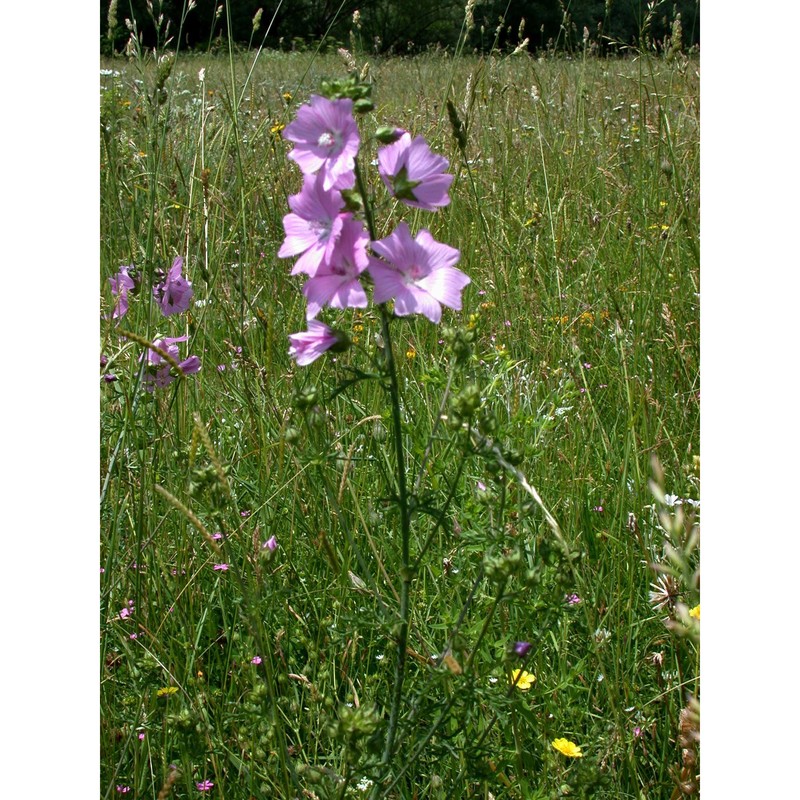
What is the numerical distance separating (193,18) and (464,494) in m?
8.88

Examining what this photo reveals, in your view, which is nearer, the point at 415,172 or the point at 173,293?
the point at 415,172

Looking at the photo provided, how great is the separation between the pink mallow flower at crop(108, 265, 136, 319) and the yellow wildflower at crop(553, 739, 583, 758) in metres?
1.04

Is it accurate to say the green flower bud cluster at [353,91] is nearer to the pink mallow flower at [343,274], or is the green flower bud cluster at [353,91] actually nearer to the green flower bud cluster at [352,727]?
the pink mallow flower at [343,274]

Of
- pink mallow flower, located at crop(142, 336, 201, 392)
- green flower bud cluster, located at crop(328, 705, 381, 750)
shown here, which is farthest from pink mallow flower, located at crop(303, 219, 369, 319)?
pink mallow flower, located at crop(142, 336, 201, 392)

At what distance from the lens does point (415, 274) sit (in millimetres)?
908

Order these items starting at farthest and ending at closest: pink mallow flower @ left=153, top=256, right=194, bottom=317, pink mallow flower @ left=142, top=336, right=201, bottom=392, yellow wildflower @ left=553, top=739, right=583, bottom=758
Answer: pink mallow flower @ left=153, top=256, right=194, bottom=317 → pink mallow flower @ left=142, top=336, right=201, bottom=392 → yellow wildflower @ left=553, top=739, right=583, bottom=758

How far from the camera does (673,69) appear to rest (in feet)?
12.5

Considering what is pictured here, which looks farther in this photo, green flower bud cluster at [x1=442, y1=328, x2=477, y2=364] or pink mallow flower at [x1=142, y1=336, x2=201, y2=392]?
pink mallow flower at [x1=142, y1=336, x2=201, y2=392]

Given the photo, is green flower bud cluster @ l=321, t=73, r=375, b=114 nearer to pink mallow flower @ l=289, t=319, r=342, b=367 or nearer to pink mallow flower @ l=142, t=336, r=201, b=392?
pink mallow flower @ l=289, t=319, r=342, b=367

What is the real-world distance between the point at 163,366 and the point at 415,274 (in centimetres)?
74

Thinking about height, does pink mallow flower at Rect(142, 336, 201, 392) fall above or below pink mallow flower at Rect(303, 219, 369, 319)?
below

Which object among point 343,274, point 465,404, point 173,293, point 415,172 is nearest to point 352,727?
point 465,404

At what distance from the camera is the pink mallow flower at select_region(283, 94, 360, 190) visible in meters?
0.87

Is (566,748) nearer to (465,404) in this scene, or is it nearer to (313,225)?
(465,404)
